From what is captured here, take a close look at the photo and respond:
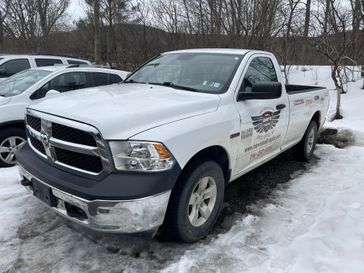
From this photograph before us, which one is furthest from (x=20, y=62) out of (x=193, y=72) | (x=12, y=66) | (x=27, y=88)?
(x=193, y=72)

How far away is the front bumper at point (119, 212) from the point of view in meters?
2.81

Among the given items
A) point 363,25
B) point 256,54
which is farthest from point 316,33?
point 256,54

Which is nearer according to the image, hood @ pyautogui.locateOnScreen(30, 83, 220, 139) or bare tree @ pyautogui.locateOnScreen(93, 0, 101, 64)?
hood @ pyautogui.locateOnScreen(30, 83, 220, 139)

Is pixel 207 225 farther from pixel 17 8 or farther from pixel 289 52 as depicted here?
pixel 17 8

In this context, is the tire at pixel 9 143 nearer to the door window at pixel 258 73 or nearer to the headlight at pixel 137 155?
the headlight at pixel 137 155

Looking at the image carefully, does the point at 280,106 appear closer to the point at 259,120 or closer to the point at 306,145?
the point at 259,120

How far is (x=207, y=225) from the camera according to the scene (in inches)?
142

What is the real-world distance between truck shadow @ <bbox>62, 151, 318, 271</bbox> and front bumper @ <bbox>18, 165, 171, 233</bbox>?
436 millimetres

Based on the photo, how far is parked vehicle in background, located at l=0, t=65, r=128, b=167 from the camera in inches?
221

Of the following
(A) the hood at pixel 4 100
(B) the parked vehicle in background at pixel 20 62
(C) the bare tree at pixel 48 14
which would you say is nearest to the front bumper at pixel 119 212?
(A) the hood at pixel 4 100

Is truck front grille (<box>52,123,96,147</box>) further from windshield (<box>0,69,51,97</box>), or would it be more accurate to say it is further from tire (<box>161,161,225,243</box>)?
windshield (<box>0,69,51,97</box>)

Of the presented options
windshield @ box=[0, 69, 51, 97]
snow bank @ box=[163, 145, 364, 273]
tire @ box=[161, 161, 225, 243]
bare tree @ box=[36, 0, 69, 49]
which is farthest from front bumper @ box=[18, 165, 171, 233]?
bare tree @ box=[36, 0, 69, 49]

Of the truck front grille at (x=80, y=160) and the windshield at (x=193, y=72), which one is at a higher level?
the windshield at (x=193, y=72)

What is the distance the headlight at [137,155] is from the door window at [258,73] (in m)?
1.59
